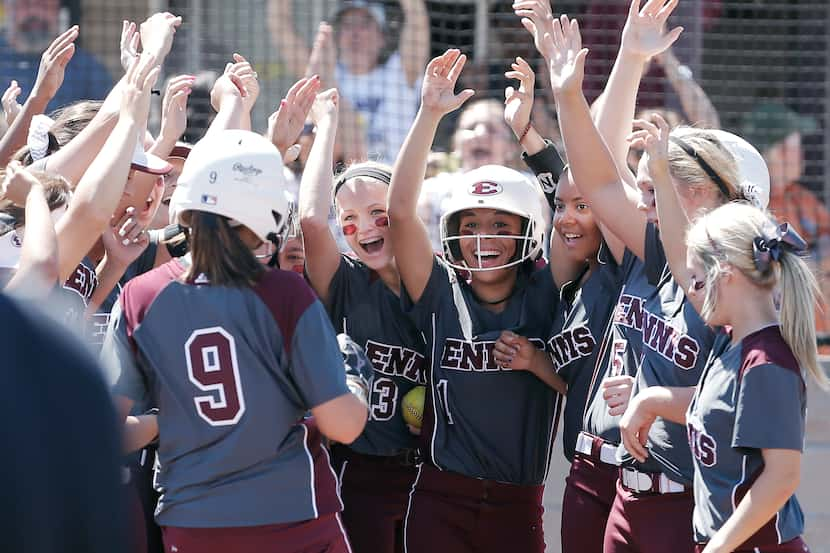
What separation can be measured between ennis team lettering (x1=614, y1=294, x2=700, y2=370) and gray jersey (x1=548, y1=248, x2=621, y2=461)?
20cm

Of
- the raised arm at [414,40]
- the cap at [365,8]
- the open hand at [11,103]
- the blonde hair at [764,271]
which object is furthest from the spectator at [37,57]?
the blonde hair at [764,271]

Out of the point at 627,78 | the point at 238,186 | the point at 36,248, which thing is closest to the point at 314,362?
the point at 238,186

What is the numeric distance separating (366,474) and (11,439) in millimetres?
2746

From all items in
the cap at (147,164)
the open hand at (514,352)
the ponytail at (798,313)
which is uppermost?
the cap at (147,164)

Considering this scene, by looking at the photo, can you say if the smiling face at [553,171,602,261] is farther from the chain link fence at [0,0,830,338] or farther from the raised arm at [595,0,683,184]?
the chain link fence at [0,0,830,338]

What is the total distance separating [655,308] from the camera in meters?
3.33

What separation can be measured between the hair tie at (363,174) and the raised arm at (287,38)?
387 cm

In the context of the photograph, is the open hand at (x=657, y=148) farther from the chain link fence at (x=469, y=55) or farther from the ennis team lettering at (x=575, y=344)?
the chain link fence at (x=469, y=55)

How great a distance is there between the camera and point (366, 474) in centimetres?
387

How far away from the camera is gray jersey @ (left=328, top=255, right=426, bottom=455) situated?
3.84m

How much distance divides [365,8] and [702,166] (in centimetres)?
422

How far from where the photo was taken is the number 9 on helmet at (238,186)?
2.84 m

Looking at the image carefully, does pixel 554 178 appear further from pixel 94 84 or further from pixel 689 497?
pixel 94 84

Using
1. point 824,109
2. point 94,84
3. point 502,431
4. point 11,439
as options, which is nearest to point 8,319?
point 11,439
